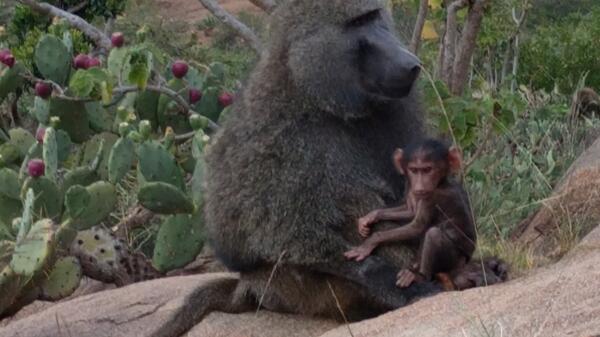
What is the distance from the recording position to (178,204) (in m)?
6.40

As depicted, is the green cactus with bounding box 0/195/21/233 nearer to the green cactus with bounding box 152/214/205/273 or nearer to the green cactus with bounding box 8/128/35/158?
the green cactus with bounding box 152/214/205/273

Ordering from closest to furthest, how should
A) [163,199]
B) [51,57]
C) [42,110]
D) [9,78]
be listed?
[163,199], [42,110], [51,57], [9,78]

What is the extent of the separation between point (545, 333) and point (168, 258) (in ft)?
11.6

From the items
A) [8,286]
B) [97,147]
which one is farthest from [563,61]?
[8,286]

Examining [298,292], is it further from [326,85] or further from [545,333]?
[545,333]

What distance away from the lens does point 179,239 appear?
6.59m

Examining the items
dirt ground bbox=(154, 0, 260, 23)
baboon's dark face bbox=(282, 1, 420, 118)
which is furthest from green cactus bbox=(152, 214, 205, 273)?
dirt ground bbox=(154, 0, 260, 23)

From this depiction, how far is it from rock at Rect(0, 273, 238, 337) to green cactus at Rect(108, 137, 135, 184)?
911 millimetres

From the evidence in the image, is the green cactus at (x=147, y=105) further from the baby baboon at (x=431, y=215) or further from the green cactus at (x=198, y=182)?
the baby baboon at (x=431, y=215)

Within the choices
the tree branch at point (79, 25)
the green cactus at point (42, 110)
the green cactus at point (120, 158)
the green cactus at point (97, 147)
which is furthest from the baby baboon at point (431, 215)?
the tree branch at point (79, 25)

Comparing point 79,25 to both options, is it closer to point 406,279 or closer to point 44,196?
point 44,196

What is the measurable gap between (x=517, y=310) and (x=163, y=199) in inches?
115

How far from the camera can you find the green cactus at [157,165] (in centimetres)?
650

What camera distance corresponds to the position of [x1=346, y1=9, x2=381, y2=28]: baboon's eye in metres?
4.82
